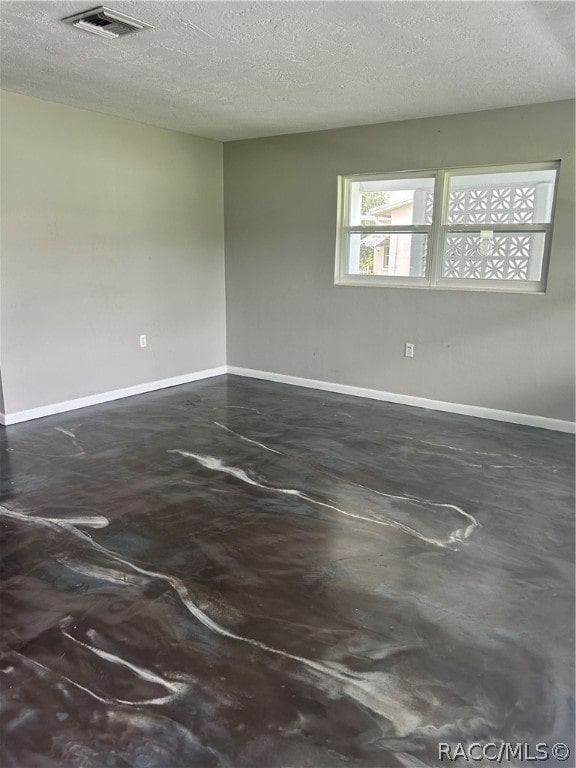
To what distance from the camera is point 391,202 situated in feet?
16.0

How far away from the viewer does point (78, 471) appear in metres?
3.40

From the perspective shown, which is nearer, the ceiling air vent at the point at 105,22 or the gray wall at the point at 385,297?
the ceiling air vent at the point at 105,22

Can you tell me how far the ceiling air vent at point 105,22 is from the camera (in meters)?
2.50

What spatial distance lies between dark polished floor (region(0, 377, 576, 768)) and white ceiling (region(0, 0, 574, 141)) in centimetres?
235

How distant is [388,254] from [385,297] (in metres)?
Answer: 0.38

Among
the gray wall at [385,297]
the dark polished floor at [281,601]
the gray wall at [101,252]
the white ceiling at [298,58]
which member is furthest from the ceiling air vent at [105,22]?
the gray wall at [385,297]

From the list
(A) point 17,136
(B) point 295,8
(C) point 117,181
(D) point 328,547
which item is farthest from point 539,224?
(A) point 17,136

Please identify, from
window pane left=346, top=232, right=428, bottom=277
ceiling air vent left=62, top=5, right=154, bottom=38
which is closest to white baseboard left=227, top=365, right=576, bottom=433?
window pane left=346, top=232, right=428, bottom=277

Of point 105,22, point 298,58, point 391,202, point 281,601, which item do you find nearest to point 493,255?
point 391,202

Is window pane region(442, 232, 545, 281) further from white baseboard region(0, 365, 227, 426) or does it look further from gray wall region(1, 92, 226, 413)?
white baseboard region(0, 365, 227, 426)

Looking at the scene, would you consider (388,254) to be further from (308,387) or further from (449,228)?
(308,387)

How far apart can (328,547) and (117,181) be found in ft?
12.2

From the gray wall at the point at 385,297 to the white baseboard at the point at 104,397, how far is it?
17.6 inches

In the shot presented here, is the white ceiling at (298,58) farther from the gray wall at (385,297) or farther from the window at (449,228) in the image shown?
the window at (449,228)
